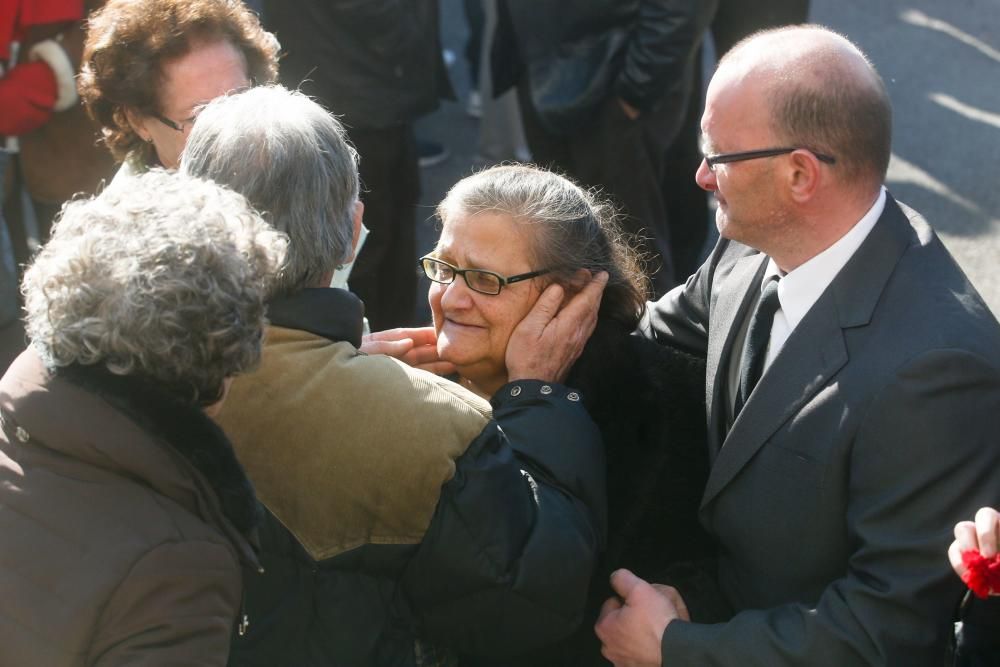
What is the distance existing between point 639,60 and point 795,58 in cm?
229

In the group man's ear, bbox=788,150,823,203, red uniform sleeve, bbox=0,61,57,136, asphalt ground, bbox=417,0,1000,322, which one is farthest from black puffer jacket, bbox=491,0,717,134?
man's ear, bbox=788,150,823,203

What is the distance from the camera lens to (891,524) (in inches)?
76.9

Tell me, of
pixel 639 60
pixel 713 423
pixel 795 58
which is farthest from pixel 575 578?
pixel 639 60

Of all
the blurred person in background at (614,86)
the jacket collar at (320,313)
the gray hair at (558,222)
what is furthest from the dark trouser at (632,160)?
the jacket collar at (320,313)

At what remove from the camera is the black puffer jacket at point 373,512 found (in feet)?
6.31

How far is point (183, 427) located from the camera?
166cm

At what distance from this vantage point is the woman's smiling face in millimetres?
2496

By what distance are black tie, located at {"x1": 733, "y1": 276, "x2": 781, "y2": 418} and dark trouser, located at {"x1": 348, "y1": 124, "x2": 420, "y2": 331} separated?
7.52 feet

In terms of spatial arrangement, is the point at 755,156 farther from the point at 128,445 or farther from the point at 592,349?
the point at 128,445

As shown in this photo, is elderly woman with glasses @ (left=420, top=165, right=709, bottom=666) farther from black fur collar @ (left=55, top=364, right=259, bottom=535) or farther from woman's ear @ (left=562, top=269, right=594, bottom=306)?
black fur collar @ (left=55, top=364, right=259, bottom=535)

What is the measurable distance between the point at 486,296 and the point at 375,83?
2119 millimetres

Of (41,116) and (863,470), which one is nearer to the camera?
(863,470)

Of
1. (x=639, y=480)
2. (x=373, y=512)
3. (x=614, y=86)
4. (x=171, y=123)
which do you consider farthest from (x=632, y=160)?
(x=373, y=512)

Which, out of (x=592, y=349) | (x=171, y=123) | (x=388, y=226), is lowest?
(x=388, y=226)
